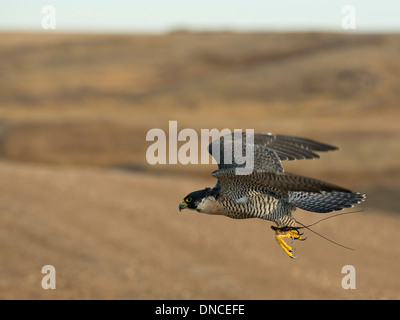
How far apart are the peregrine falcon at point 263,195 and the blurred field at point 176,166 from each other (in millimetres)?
14427

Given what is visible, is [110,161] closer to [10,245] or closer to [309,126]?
[309,126]

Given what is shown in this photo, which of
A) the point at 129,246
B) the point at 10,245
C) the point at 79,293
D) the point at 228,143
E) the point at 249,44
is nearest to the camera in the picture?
the point at 228,143

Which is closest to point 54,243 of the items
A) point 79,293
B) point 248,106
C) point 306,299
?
point 79,293

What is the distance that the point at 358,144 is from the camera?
37.5 meters

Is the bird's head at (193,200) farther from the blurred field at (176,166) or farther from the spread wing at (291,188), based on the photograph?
the blurred field at (176,166)

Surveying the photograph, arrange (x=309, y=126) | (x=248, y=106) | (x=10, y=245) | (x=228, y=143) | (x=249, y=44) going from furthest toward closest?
(x=249, y=44) < (x=248, y=106) < (x=309, y=126) < (x=10, y=245) < (x=228, y=143)

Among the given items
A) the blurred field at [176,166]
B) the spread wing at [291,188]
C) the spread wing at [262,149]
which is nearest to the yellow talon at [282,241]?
the spread wing at [291,188]

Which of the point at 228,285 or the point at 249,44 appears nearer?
the point at 228,285

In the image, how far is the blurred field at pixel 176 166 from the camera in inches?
→ 813

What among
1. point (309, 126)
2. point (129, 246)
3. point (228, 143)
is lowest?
point (228, 143)

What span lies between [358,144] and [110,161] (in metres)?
14.1

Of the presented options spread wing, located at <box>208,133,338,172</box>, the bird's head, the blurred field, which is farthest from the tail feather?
the blurred field

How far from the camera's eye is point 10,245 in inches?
790

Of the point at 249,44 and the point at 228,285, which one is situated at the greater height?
the point at 249,44
